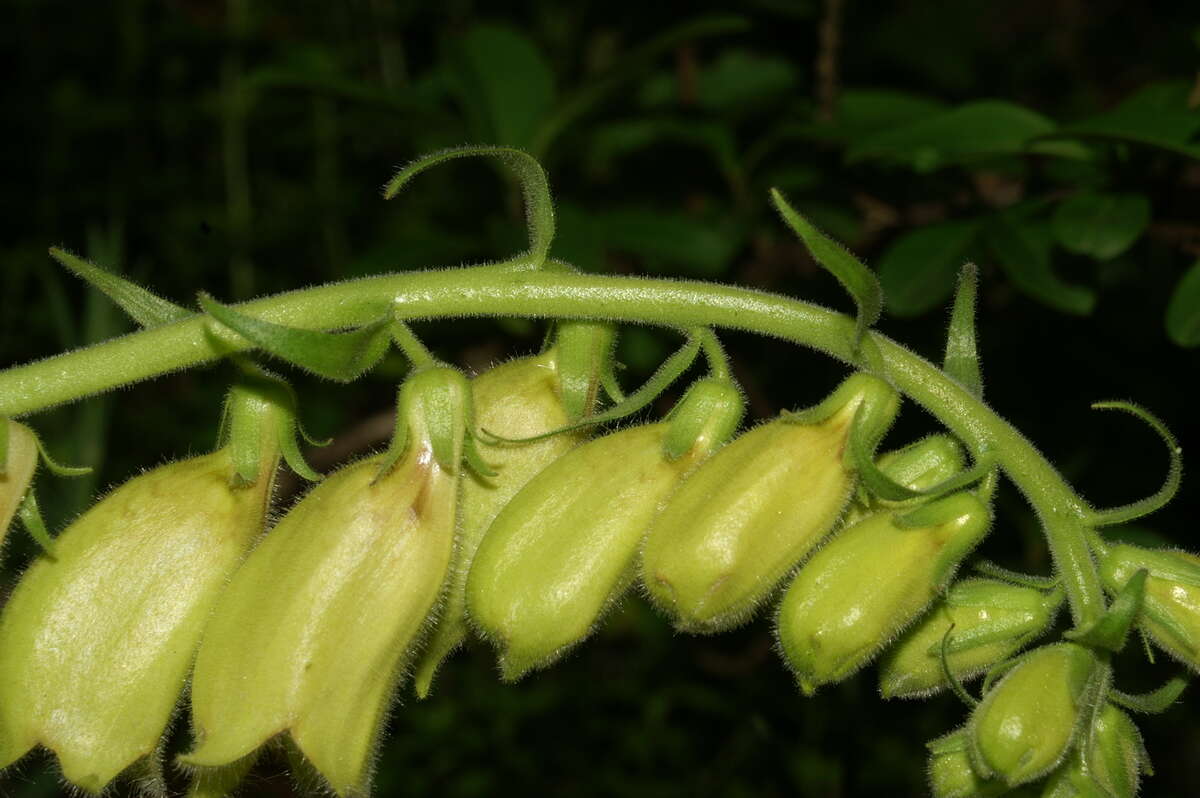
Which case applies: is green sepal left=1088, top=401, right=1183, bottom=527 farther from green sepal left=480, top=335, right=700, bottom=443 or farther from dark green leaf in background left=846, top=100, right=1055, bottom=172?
dark green leaf in background left=846, top=100, right=1055, bottom=172

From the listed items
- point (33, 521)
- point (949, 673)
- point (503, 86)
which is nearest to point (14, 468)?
point (33, 521)

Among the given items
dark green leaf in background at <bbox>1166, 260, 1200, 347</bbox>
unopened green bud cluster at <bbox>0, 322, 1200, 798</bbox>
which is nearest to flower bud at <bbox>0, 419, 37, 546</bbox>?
unopened green bud cluster at <bbox>0, 322, 1200, 798</bbox>

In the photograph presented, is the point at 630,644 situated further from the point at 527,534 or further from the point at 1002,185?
the point at 527,534

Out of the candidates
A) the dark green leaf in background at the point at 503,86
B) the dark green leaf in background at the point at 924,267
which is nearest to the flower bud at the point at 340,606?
the dark green leaf in background at the point at 924,267

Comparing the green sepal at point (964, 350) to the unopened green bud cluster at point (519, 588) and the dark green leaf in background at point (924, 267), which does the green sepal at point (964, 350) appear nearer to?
the unopened green bud cluster at point (519, 588)

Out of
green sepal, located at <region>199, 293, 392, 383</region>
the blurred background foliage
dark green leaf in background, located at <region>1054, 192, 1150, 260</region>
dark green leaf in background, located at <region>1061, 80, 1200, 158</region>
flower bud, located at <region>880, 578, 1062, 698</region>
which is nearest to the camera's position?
green sepal, located at <region>199, 293, 392, 383</region>

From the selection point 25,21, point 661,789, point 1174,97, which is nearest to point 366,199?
point 25,21
